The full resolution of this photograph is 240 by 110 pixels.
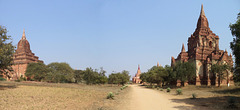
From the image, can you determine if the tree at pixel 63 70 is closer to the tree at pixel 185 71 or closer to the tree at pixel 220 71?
the tree at pixel 185 71

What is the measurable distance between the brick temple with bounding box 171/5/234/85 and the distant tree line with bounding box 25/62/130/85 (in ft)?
54.0

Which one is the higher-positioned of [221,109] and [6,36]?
[6,36]

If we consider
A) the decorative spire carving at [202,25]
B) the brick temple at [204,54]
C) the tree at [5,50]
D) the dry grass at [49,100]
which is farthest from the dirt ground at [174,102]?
the decorative spire carving at [202,25]

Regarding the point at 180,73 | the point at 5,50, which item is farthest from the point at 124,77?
the point at 5,50

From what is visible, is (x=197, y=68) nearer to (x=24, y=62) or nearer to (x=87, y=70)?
(x=87, y=70)

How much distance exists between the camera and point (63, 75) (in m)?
53.8

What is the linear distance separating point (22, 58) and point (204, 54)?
6034cm

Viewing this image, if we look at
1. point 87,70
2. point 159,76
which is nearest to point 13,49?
point 87,70

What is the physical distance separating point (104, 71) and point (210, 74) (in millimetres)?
28076

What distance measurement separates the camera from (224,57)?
121ft

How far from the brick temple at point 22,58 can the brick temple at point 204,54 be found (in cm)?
5150

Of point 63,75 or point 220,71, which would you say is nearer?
point 220,71

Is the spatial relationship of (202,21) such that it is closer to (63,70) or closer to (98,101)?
(98,101)

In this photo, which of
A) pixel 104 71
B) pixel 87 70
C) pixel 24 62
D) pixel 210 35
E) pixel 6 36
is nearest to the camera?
pixel 6 36
